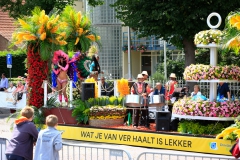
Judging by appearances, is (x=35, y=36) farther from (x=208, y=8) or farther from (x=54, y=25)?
(x=208, y=8)

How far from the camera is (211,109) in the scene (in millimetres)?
13336

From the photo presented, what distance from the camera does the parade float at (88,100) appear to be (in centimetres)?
1334

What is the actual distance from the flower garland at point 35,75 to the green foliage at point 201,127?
15.8 feet

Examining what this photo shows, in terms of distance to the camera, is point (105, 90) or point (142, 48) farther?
point (142, 48)

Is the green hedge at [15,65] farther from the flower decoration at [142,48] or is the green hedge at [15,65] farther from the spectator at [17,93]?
the spectator at [17,93]

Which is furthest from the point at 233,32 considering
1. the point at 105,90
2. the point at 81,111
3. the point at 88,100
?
the point at 105,90

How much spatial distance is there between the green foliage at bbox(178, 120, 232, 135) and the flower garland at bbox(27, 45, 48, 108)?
482cm

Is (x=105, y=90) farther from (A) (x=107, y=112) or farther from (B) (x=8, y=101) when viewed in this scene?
(A) (x=107, y=112)

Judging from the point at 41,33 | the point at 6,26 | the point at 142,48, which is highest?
the point at 6,26

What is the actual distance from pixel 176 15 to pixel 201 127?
34.2 feet

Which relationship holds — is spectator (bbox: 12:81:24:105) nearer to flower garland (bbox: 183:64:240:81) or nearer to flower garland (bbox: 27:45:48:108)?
flower garland (bbox: 27:45:48:108)

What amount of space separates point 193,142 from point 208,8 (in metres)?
11.4

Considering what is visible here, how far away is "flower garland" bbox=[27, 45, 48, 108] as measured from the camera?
53.8 feet

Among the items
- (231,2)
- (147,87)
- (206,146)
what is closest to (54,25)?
(147,87)
